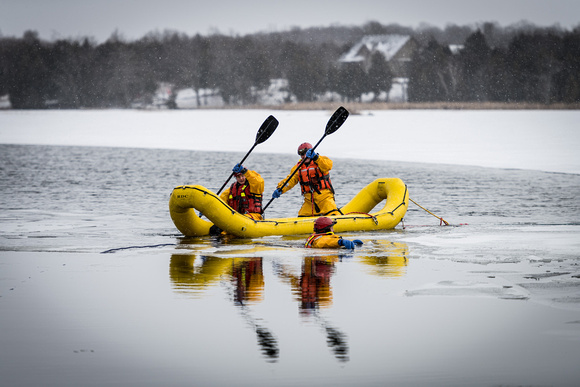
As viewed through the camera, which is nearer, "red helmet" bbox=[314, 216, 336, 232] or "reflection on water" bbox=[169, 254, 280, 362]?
"reflection on water" bbox=[169, 254, 280, 362]

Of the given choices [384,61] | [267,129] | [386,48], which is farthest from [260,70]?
[267,129]

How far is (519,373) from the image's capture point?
4836 millimetres

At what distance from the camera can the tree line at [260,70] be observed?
214ft

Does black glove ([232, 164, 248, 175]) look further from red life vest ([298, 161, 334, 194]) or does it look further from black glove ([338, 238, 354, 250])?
black glove ([338, 238, 354, 250])

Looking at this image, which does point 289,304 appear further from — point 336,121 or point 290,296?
point 336,121

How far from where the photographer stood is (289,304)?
6.45 m

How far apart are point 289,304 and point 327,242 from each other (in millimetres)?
3054

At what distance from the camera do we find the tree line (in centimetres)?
6519

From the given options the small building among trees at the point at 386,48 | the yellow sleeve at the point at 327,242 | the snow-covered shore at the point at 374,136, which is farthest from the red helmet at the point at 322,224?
the small building among trees at the point at 386,48

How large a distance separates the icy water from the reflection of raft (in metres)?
0.19

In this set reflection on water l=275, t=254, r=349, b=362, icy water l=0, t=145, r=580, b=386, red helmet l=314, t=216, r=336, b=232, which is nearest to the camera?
icy water l=0, t=145, r=580, b=386

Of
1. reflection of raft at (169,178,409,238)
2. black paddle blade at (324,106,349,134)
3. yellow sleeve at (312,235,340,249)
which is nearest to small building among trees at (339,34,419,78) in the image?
black paddle blade at (324,106,349,134)

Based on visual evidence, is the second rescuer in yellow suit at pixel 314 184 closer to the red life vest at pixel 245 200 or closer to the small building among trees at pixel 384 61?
the red life vest at pixel 245 200

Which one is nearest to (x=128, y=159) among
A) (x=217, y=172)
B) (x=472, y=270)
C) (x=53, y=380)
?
(x=217, y=172)
